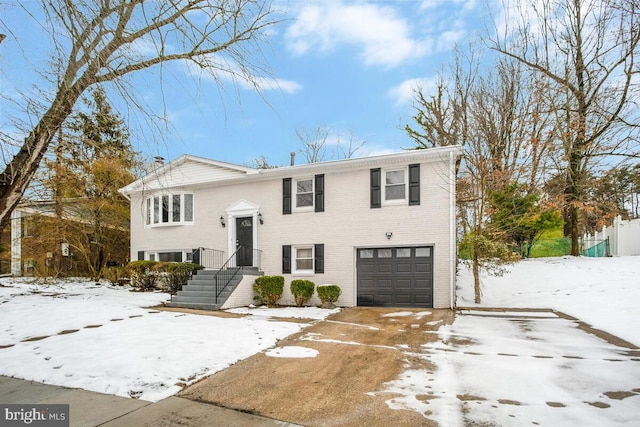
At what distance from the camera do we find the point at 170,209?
1568 cm

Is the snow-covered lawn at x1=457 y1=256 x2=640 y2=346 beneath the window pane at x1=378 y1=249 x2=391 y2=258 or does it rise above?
beneath

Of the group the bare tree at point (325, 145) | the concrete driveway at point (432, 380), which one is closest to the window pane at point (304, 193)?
the concrete driveway at point (432, 380)

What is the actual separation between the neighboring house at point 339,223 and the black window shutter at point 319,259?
0.11ft

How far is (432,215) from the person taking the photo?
38.3 feet

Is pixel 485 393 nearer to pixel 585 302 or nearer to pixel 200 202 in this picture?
pixel 585 302

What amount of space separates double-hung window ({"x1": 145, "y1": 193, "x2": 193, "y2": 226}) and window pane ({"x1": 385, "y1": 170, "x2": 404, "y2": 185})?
8.31 m

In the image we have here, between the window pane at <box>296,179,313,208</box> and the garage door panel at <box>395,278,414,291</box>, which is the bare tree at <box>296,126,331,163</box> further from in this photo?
the garage door panel at <box>395,278,414,291</box>

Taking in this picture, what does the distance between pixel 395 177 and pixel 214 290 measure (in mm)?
7051

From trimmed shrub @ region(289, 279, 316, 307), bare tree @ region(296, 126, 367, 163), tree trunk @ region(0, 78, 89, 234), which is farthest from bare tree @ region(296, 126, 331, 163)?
tree trunk @ region(0, 78, 89, 234)

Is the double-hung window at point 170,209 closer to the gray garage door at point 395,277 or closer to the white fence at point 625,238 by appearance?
the gray garage door at point 395,277

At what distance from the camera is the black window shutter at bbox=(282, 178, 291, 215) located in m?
13.5

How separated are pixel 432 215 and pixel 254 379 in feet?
27.3

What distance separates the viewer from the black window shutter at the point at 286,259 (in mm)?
13230

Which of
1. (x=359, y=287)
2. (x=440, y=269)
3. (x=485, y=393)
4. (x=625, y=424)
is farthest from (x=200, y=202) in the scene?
(x=625, y=424)
